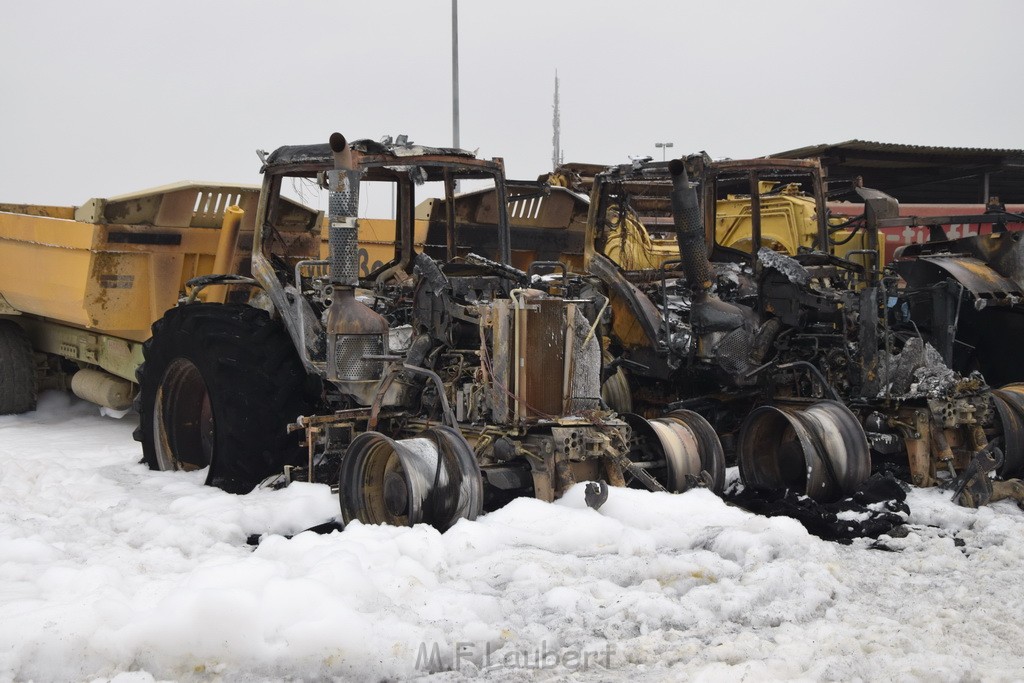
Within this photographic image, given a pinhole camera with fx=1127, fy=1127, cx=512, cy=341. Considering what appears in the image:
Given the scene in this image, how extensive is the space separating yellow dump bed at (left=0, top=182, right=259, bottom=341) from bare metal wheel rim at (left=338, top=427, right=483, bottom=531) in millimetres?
4277

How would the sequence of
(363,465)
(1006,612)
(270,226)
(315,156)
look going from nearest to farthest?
1. (1006,612)
2. (363,465)
3. (315,156)
4. (270,226)

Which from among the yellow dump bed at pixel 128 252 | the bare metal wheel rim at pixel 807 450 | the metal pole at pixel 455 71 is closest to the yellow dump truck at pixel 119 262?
the yellow dump bed at pixel 128 252

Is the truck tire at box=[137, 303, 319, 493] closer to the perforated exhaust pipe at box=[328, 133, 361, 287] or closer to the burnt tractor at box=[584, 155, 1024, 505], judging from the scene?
the perforated exhaust pipe at box=[328, 133, 361, 287]

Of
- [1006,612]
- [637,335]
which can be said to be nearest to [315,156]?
[637,335]

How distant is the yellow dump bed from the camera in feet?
30.2

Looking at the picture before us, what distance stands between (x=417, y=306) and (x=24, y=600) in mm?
2979

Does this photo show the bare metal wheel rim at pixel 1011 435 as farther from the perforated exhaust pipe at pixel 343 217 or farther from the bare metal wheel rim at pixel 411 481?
the perforated exhaust pipe at pixel 343 217

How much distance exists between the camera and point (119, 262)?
30.6 ft

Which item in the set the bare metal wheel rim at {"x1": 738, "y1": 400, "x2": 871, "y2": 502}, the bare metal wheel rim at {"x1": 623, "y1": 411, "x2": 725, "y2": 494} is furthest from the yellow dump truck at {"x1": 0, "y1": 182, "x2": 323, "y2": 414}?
the bare metal wheel rim at {"x1": 738, "y1": 400, "x2": 871, "y2": 502}

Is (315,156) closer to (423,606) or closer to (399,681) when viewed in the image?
(423,606)

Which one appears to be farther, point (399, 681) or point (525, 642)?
point (525, 642)

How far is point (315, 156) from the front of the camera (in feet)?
23.2

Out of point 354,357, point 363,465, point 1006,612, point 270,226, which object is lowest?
point 1006,612

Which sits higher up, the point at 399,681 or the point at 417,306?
the point at 417,306
